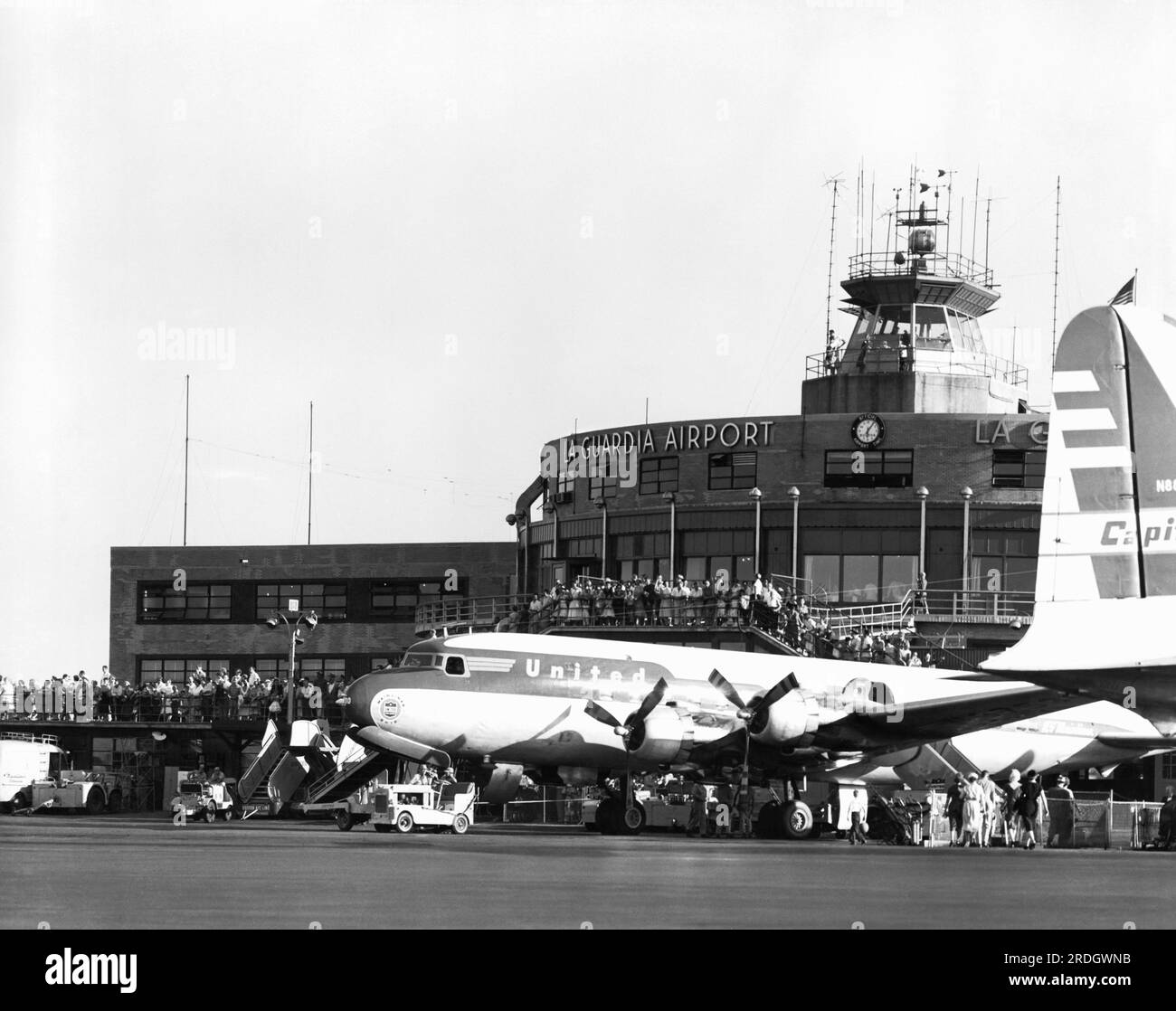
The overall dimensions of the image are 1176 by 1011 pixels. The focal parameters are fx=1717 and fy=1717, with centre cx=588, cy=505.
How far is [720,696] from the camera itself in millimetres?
47469

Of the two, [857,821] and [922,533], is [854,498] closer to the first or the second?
[922,533]

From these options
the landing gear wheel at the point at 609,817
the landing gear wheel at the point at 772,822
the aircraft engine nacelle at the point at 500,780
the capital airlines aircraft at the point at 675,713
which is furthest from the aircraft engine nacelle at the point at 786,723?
the aircraft engine nacelle at the point at 500,780

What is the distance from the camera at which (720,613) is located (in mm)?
66188

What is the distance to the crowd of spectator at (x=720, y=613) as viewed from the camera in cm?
6419

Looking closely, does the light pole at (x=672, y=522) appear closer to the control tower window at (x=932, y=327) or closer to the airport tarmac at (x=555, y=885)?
the control tower window at (x=932, y=327)

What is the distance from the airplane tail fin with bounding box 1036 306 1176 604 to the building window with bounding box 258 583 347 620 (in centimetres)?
7499

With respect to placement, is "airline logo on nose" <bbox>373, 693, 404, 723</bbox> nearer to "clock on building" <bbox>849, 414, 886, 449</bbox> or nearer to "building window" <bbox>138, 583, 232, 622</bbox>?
"clock on building" <bbox>849, 414, 886, 449</bbox>

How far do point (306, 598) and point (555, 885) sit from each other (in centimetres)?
7898

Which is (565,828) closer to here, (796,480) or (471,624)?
(471,624)

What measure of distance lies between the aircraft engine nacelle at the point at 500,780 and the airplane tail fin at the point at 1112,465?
21.4 meters

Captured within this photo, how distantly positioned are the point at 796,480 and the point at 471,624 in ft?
52.8

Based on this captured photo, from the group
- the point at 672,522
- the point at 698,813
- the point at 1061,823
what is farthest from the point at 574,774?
the point at 672,522
